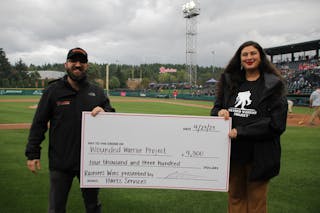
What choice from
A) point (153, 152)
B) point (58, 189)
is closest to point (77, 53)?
point (153, 152)

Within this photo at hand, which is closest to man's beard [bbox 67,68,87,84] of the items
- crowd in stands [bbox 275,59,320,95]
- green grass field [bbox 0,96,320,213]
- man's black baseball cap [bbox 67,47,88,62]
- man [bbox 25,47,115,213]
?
man [bbox 25,47,115,213]

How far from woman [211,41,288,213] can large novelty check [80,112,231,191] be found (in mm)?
152

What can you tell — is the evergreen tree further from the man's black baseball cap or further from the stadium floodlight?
the man's black baseball cap

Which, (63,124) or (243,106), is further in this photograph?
(63,124)

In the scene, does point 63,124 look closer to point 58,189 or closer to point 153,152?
point 58,189

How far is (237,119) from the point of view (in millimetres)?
2881

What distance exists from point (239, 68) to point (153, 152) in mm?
1177

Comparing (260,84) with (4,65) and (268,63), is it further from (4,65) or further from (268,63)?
(4,65)

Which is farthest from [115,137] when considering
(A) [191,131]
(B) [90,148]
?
(A) [191,131]

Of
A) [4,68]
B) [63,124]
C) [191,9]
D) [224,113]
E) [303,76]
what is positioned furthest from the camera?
[4,68]

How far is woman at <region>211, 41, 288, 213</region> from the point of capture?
2713 mm

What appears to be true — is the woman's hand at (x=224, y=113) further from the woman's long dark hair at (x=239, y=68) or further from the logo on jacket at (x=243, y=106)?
the woman's long dark hair at (x=239, y=68)

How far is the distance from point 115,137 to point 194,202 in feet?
7.76

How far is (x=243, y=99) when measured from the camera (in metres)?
2.84
